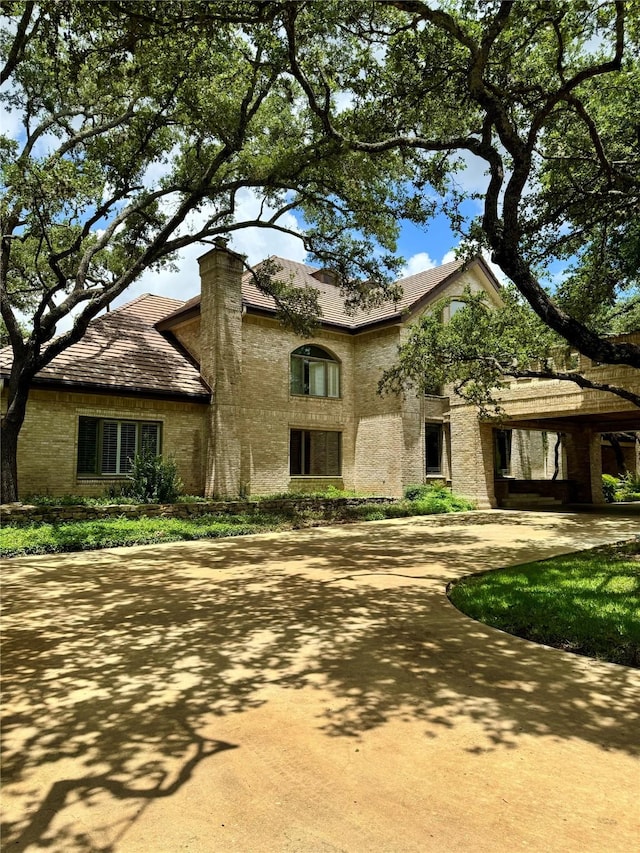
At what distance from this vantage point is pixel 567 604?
659 centimetres

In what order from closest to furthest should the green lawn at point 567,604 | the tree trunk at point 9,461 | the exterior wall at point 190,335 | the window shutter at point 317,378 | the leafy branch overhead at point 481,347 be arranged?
1. the green lawn at point 567,604
2. the tree trunk at point 9,461
3. the leafy branch overhead at point 481,347
4. the exterior wall at point 190,335
5. the window shutter at point 317,378

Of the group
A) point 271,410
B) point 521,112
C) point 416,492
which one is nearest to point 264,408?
point 271,410

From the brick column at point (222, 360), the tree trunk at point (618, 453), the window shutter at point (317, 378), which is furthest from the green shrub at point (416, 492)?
the tree trunk at point (618, 453)

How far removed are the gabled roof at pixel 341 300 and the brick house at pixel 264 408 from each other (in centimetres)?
9

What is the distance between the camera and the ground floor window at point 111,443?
1679 cm

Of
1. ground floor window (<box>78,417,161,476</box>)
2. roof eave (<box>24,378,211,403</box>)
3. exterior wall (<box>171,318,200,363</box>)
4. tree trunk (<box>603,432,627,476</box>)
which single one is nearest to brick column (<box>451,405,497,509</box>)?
roof eave (<box>24,378,211,403</box>)

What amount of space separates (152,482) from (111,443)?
2324 mm

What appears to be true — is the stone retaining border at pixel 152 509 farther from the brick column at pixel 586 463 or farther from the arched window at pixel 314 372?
the brick column at pixel 586 463

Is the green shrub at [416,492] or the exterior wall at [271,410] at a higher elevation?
the exterior wall at [271,410]

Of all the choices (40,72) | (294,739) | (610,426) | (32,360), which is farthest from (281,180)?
(610,426)

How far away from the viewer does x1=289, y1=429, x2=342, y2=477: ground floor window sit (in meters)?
23.4

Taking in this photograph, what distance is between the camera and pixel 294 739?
357 centimetres

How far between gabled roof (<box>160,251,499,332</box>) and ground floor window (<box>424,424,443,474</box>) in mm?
5269

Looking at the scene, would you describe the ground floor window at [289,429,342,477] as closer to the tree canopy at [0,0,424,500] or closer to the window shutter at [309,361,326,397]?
the window shutter at [309,361,326,397]
